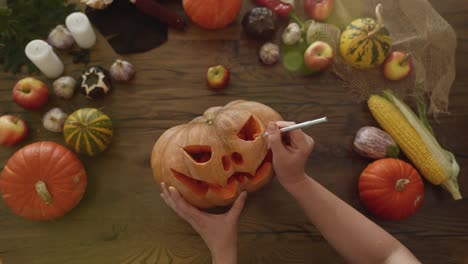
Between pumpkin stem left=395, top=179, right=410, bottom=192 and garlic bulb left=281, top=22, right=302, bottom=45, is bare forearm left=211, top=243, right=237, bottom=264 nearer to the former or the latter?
pumpkin stem left=395, top=179, right=410, bottom=192

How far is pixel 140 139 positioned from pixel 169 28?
42 centimetres

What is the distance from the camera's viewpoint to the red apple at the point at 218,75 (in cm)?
136

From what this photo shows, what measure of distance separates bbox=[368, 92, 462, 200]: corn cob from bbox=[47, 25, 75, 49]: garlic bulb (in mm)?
1054

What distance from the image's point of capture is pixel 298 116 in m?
1.40

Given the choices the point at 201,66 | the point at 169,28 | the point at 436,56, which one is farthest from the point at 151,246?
the point at 436,56

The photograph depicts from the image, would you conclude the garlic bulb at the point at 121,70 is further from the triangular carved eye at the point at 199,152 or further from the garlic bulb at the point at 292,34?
the garlic bulb at the point at 292,34

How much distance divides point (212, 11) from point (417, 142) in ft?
2.61

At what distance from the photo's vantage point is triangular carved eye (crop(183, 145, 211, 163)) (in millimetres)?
1116

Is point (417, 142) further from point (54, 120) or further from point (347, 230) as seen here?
point (54, 120)

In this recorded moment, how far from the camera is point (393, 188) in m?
1.23

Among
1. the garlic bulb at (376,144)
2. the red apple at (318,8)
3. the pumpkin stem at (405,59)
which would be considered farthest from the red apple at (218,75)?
the pumpkin stem at (405,59)

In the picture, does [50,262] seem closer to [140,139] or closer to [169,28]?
[140,139]

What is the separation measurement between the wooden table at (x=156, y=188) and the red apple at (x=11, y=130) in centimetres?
4

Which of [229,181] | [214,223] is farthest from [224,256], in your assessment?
[229,181]
